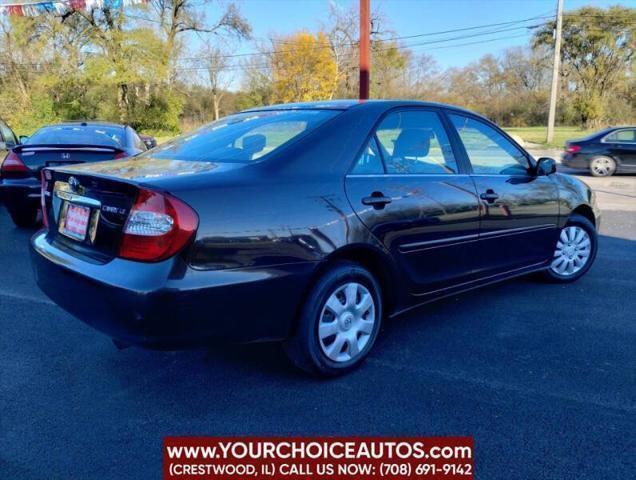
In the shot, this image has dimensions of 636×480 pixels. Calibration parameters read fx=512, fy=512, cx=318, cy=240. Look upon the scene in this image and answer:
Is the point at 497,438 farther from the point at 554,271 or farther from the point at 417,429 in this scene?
the point at 554,271

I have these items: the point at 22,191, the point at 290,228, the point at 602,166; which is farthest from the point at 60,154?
the point at 602,166

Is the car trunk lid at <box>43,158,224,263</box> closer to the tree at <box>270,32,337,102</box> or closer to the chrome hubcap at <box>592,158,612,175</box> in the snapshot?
the chrome hubcap at <box>592,158,612,175</box>

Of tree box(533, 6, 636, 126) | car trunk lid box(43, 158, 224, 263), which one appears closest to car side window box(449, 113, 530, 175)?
car trunk lid box(43, 158, 224, 263)

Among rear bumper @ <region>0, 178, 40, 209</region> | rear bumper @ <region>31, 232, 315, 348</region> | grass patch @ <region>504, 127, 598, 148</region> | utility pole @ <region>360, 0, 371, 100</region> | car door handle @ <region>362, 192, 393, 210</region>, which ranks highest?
utility pole @ <region>360, 0, 371, 100</region>

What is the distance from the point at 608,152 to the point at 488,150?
12195 millimetres

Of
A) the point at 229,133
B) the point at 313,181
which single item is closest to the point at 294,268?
the point at 313,181

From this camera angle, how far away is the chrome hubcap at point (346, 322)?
9.37 ft

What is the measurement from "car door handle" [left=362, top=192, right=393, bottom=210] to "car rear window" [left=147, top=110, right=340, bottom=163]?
20.6 inches

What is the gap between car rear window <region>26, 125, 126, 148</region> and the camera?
6395mm

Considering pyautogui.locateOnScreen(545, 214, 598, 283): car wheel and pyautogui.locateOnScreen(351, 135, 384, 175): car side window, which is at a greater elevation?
pyautogui.locateOnScreen(351, 135, 384, 175): car side window

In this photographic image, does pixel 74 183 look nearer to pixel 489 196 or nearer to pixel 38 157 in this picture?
pixel 489 196

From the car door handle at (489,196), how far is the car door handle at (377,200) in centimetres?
99

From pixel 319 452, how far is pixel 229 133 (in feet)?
6.63

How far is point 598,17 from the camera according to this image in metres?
42.6
